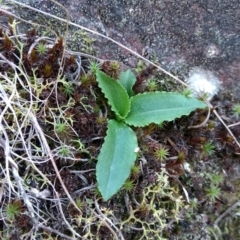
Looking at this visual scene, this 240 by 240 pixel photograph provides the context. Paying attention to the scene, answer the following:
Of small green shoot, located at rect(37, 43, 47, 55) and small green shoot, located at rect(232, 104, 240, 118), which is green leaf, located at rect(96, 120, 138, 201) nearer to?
small green shoot, located at rect(37, 43, 47, 55)

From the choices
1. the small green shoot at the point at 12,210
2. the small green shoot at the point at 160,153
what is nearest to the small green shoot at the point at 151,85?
the small green shoot at the point at 160,153

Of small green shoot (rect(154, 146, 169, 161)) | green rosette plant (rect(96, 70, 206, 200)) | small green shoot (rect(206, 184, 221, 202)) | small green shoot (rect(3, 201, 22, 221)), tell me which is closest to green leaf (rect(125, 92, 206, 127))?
green rosette plant (rect(96, 70, 206, 200))

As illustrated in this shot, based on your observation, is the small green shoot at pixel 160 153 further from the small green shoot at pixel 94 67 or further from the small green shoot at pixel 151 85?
the small green shoot at pixel 94 67

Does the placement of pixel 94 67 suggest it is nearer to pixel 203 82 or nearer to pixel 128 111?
pixel 128 111

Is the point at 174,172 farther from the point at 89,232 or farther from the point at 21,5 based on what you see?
the point at 21,5

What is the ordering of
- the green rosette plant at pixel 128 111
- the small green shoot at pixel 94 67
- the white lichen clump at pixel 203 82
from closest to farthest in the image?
the green rosette plant at pixel 128 111, the small green shoot at pixel 94 67, the white lichen clump at pixel 203 82
